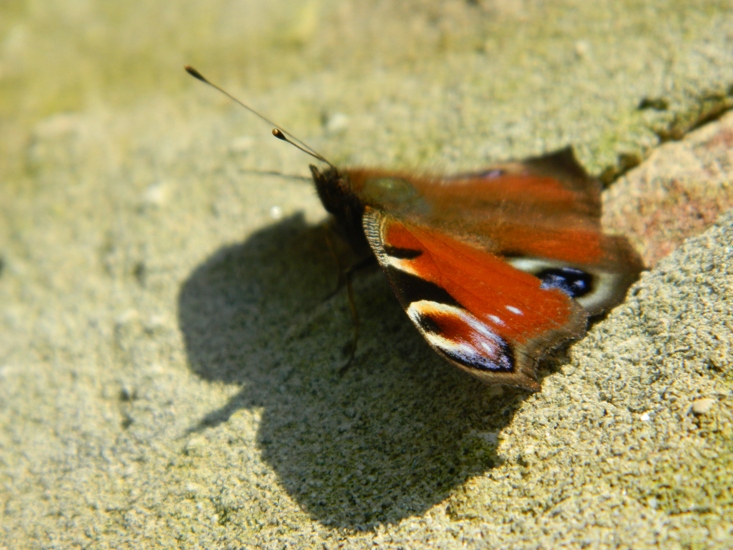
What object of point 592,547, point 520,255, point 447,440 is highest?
point 520,255

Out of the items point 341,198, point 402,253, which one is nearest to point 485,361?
point 402,253

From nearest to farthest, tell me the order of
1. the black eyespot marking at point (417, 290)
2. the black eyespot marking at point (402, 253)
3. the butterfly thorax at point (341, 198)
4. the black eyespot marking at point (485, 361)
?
1. the black eyespot marking at point (485, 361)
2. the black eyespot marking at point (417, 290)
3. the black eyespot marking at point (402, 253)
4. the butterfly thorax at point (341, 198)

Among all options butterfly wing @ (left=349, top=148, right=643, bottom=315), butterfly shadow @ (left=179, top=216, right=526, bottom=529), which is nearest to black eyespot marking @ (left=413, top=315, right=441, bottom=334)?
butterfly shadow @ (left=179, top=216, right=526, bottom=529)

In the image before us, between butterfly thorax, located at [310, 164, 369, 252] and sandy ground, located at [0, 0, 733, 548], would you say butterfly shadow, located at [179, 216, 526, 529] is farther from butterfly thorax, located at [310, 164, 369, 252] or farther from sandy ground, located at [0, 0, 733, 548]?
butterfly thorax, located at [310, 164, 369, 252]

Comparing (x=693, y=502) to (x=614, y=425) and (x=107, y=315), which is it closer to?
(x=614, y=425)

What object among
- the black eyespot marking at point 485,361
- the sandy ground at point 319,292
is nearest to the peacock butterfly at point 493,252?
the black eyespot marking at point 485,361

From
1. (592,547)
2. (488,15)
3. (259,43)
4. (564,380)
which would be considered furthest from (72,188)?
(592,547)

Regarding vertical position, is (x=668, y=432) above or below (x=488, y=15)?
below

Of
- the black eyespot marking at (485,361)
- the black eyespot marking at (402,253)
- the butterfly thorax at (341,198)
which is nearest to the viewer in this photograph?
the black eyespot marking at (485,361)

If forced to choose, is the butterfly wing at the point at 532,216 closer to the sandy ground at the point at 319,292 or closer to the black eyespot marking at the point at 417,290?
the sandy ground at the point at 319,292
